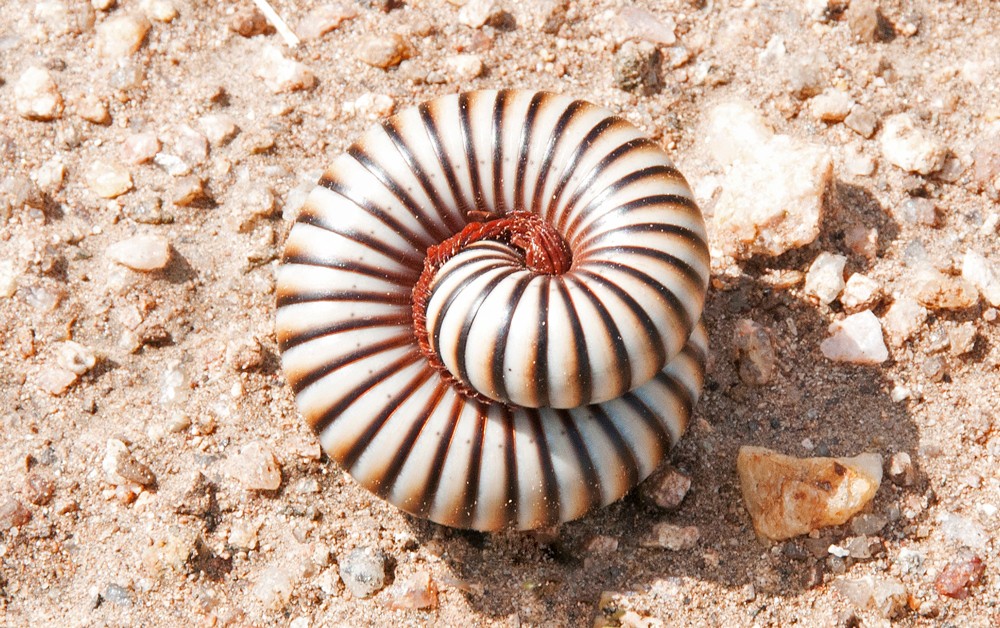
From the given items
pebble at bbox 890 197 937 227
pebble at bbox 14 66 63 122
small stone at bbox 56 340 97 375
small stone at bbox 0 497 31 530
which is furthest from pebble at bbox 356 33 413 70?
small stone at bbox 0 497 31 530

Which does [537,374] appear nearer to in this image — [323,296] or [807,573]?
[323,296]

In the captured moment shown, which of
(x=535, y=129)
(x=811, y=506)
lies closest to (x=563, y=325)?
(x=535, y=129)

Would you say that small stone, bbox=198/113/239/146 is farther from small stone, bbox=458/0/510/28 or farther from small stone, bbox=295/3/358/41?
small stone, bbox=458/0/510/28

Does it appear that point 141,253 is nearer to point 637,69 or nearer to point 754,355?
point 637,69

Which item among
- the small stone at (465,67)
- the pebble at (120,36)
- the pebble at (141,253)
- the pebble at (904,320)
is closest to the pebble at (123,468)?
the pebble at (141,253)

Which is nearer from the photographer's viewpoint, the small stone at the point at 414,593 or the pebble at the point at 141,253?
the small stone at the point at 414,593

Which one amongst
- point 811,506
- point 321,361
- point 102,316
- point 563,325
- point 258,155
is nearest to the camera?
point 563,325

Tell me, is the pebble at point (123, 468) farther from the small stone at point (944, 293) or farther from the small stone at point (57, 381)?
the small stone at point (944, 293)
